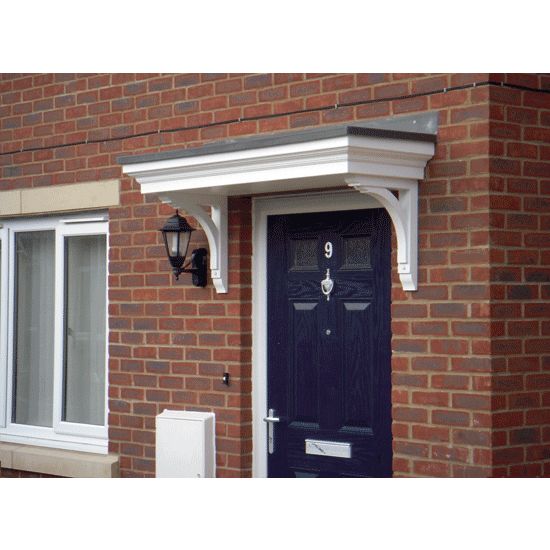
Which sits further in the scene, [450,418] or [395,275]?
[395,275]

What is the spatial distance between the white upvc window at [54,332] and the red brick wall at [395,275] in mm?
308

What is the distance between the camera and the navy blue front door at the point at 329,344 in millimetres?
5973

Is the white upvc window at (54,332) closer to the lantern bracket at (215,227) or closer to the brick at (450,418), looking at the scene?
the lantern bracket at (215,227)

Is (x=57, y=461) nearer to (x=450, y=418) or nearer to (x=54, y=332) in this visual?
(x=54, y=332)

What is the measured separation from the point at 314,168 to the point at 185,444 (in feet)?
6.90

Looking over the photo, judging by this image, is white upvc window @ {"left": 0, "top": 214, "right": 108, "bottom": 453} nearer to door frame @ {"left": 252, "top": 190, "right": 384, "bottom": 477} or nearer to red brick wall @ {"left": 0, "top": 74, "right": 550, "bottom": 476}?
red brick wall @ {"left": 0, "top": 74, "right": 550, "bottom": 476}

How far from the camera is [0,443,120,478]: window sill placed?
23.4 ft

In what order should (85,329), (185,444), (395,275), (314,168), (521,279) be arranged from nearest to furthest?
(314,168)
(521,279)
(395,275)
(185,444)
(85,329)

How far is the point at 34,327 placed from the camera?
802 centimetres

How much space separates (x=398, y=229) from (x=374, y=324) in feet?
2.14

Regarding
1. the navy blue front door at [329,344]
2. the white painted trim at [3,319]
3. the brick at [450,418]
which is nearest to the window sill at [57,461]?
the white painted trim at [3,319]

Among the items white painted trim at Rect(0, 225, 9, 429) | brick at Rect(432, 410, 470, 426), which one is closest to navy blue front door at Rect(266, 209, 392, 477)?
brick at Rect(432, 410, 470, 426)

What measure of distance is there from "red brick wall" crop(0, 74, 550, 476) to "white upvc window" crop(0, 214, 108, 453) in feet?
1.01

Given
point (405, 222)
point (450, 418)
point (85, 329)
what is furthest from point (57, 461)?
point (405, 222)
